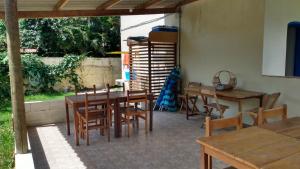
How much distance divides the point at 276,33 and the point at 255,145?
372 cm

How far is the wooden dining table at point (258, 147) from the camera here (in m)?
2.01

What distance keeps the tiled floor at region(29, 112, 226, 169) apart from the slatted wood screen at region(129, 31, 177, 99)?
2.18 metres

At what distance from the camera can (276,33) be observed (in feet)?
17.7

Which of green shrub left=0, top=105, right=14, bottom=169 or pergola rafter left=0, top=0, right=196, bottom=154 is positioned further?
green shrub left=0, top=105, right=14, bottom=169

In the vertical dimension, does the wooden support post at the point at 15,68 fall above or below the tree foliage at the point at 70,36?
below

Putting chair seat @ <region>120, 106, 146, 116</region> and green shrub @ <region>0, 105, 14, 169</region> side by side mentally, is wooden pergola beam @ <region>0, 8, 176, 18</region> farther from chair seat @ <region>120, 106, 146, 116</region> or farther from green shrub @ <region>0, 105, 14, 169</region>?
chair seat @ <region>120, 106, 146, 116</region>

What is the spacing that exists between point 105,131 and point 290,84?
366 centimetres

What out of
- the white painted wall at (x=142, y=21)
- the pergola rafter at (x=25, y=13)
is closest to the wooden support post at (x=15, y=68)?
the pergola rafter at (x=25, y=13)

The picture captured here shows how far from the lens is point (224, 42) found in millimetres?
6531

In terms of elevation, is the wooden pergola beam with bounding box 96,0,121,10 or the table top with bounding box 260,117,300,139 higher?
the wooden pergola beam with bounding box 96,0,121,10

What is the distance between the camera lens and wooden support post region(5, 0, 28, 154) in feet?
10.7

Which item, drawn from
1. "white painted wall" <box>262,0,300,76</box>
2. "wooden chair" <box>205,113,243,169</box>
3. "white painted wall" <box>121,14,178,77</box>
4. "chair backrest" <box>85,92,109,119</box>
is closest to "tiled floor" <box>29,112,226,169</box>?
"chair backrest" <box>85,92,109,119</box>

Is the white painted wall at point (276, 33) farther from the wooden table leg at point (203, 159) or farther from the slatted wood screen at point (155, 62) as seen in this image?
the wooden table leg at point (203, 159)

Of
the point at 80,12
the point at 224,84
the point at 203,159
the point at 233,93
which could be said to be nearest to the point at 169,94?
the point at 224,84
